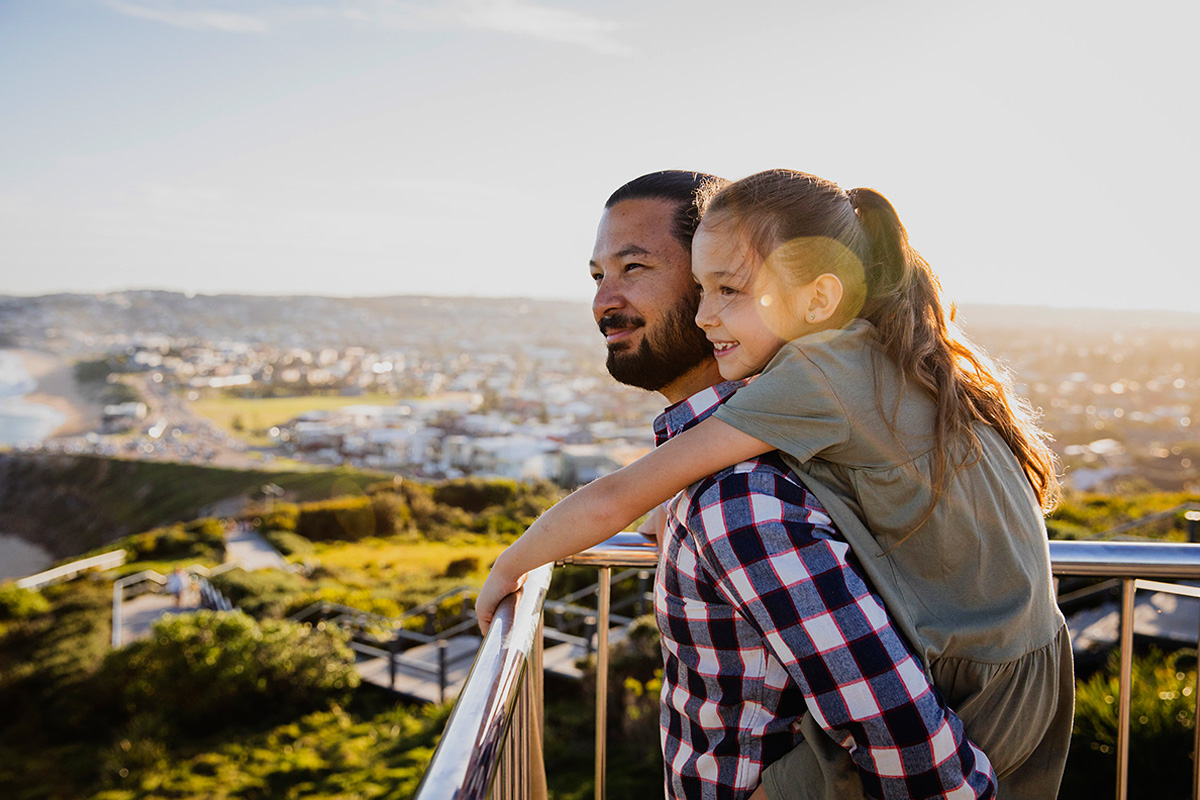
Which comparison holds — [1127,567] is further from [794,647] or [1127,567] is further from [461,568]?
[461,568]

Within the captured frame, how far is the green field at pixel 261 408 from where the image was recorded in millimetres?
→ 65375

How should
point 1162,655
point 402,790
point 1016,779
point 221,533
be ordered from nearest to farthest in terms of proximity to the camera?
point 1016,779
point 1162,655
point 402,790
point 221,533

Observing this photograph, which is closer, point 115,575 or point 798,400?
point 798,400

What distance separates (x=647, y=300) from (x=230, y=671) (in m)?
13.4

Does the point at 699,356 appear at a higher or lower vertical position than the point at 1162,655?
higher

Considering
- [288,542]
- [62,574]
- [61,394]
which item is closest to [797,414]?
[62,574]

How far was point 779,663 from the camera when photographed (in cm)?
94

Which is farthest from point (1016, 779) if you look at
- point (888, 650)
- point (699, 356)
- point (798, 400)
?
point (699, 356)

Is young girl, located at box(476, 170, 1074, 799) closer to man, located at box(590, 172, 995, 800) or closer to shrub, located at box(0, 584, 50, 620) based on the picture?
man, located at box(590, 172, 995, 800)

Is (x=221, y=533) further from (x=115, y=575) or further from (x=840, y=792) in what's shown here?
(x=840, y=792)

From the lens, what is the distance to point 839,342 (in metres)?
0.93

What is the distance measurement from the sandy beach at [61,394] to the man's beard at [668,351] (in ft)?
257

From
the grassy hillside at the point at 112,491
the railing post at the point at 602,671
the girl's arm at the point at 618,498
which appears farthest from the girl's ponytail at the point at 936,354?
the grassy hillside at the point at 112,491

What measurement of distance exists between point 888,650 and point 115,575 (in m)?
30.7
